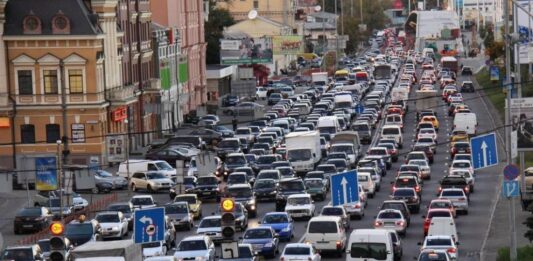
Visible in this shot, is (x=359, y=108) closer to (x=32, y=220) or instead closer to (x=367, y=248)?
(x=32, y=220)

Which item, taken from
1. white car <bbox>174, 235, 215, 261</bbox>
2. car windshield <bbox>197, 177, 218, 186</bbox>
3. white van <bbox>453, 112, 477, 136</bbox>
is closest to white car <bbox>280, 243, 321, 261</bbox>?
white car <bbox>174, 235, 215, 261</bbox>

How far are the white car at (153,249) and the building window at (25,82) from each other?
37411mm

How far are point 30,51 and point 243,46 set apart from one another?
60.9 m

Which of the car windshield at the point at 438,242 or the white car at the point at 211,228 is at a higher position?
the car windshield at the point at 438,242

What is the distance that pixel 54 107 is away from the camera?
89375 mm

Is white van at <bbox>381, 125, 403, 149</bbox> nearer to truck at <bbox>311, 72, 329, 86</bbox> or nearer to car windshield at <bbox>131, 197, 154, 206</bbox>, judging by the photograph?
car windshield at <bbox>131, 197, 154, 206</bbox>

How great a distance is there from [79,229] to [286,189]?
13.6 m

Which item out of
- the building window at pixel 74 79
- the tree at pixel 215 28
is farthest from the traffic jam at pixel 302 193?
the tree at pixel 215 28

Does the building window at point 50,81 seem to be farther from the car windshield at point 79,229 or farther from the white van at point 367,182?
the car windshield at point 79,229

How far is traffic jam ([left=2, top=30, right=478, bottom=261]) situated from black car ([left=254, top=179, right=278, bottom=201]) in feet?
0.13

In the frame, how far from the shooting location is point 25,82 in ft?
293

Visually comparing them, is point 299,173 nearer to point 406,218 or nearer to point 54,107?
point 54,107

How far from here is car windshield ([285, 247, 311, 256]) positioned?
5034 cm

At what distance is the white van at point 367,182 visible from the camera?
71988 millimetres
